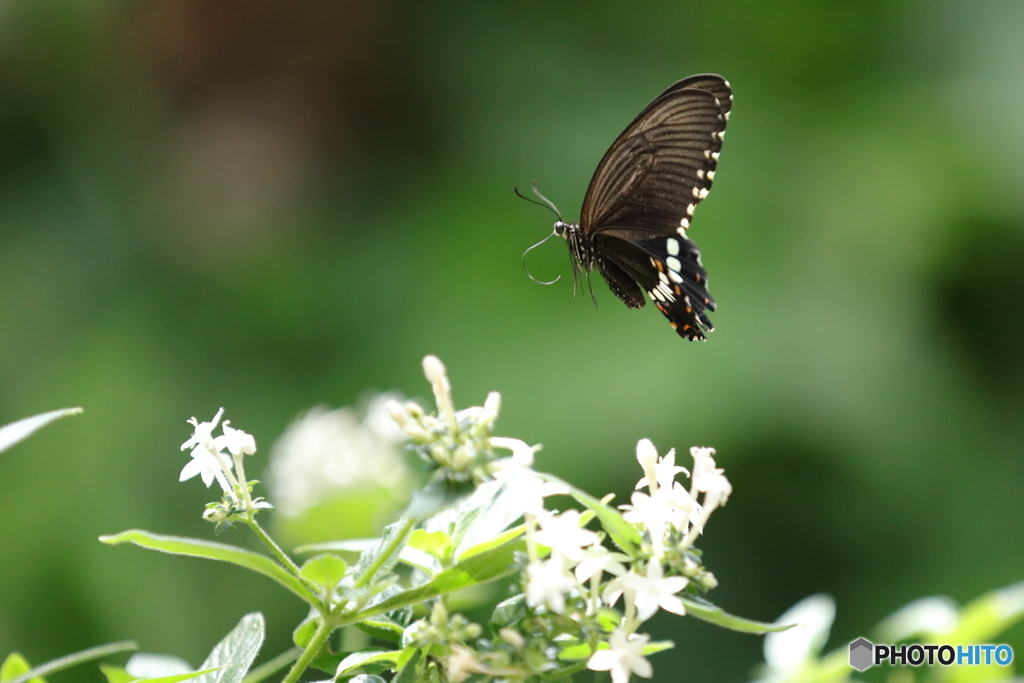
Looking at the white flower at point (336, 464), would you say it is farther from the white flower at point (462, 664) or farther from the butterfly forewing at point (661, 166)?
the white flower at point (462, 664)

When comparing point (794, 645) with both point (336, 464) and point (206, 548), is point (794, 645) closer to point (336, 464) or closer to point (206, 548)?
point (206, 548)

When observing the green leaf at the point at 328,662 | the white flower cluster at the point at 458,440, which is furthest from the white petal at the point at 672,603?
the green leaf at the point at 328,662

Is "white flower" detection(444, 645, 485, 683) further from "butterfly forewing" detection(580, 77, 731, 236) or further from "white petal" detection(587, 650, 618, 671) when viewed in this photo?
"butterfly forewing" detection(580, 77, 731, 236)

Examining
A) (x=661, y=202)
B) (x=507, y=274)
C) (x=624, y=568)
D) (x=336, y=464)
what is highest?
(x=507, y=274)

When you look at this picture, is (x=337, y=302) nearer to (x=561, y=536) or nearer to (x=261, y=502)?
(x=261, y=502)

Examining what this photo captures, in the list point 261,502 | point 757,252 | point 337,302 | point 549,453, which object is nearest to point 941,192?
point 757,252

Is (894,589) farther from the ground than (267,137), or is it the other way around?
(267,137)

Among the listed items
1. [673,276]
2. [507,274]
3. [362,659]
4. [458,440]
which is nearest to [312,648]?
[362,659]

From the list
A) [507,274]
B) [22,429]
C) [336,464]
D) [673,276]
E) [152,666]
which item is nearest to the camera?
[22,429]
